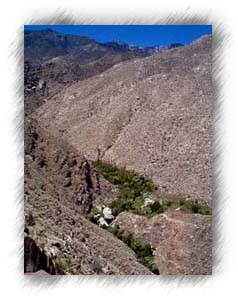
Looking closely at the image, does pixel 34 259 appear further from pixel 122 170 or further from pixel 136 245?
pixel 122 170

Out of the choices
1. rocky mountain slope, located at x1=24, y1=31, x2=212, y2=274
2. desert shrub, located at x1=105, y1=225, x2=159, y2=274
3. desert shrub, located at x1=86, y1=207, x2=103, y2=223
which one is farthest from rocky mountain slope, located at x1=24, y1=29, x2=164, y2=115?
desert shrub, located at x1=105, y1=225, x2=159, y2=274

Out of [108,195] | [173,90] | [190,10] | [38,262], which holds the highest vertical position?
[190,10]

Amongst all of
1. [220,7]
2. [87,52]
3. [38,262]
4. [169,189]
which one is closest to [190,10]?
[220,7]

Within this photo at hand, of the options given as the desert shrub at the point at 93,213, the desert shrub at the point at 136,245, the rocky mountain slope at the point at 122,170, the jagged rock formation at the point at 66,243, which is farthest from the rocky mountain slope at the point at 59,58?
the desert shrub at the point at 136,245

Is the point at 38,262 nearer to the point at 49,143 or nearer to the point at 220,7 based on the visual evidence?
the point at 49,143

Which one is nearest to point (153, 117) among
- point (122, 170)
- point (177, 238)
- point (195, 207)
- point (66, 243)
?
point (122, 170)
